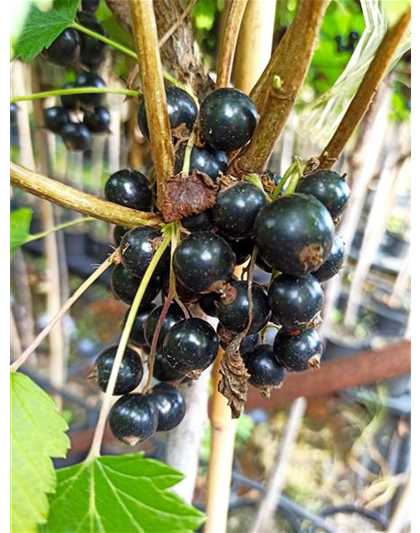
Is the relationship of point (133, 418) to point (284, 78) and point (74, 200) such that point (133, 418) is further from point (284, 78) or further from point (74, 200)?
point (284, 78)

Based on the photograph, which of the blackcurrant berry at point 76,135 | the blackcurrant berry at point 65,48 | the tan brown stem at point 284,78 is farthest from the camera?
the blackcurrant berry at point 76,135

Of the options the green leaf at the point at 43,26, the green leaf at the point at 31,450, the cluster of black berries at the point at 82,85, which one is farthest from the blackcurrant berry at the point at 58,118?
the green leaf at the point at 31,450

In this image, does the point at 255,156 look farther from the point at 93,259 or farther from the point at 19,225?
the point at 93,259

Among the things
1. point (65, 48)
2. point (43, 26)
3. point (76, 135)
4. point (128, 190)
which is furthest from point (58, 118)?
point (128, 190)

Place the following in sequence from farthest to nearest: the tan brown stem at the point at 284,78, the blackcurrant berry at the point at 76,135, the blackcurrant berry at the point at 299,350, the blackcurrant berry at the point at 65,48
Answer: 1. the blackcurrant berry at the point at 76,135
2. the blackcurrant berry at the point at 65,48
3. the blackcurrant berry at the point at 299,350
4. the tan brown stem at the point at 284,78

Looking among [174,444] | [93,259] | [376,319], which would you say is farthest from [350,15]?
[93,259]

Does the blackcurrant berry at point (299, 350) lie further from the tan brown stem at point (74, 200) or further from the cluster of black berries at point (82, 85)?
the cluster of black berries at point (82, 85)
